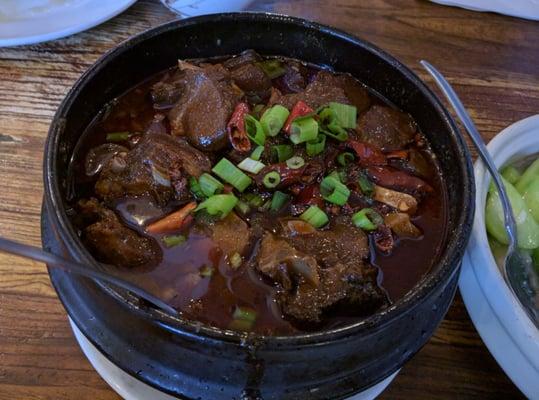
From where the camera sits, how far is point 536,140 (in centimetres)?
205

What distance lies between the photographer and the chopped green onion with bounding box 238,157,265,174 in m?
1.68

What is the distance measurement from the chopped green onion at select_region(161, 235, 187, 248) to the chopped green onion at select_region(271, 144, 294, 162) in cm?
36

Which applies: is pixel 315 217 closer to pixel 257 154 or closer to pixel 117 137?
pixel 257 154

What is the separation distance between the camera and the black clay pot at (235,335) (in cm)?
125

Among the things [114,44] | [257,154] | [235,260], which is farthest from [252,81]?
[114,44]

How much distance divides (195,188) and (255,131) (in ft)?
0.80

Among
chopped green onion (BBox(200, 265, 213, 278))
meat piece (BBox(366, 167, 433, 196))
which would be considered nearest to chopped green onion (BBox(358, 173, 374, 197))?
meat piece (BBox(366, 167, 433, 196))

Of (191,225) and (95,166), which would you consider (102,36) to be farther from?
(191,225)

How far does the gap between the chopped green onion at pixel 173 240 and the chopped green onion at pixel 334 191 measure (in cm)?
40

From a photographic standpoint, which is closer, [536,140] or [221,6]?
[536,140]

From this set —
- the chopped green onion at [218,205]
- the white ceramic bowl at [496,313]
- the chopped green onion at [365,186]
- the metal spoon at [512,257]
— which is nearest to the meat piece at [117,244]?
the chopped green onion at [218,205]

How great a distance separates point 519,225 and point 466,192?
0.39 m

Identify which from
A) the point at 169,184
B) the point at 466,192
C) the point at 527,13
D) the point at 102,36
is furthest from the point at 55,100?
the point at 527,13

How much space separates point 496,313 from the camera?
166 centimetres
